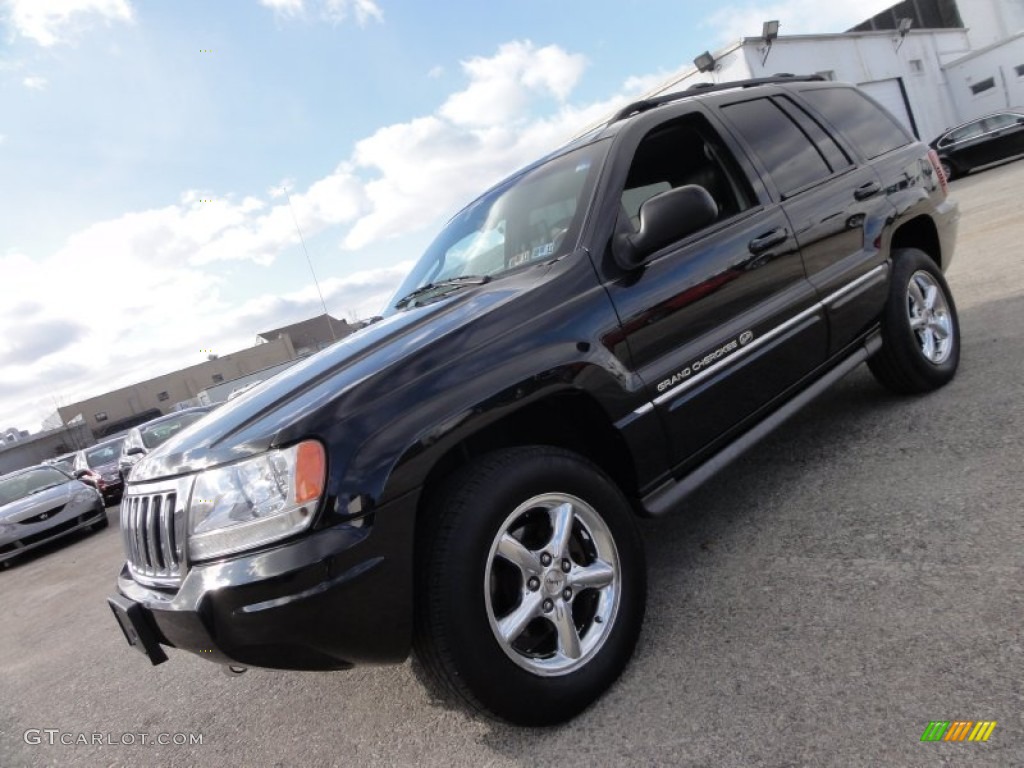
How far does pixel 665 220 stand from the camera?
7.95 feet

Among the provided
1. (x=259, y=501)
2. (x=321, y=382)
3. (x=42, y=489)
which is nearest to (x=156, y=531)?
(x=259, y=501)

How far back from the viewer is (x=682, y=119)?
3107 millimetres

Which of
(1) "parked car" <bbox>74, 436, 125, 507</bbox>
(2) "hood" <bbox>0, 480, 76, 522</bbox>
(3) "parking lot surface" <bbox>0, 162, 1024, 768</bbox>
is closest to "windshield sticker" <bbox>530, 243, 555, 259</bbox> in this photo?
(3) "parking lot surface" <bbox>0, 162, 1024, 768</bbox>

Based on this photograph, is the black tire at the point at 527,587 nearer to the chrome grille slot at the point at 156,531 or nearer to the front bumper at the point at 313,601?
the front bumper at the point at 313,601

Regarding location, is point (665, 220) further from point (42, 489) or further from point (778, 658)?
point (42, 489)

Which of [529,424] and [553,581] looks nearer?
[553,581]

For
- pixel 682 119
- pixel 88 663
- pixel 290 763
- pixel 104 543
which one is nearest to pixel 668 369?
pixel 682 119

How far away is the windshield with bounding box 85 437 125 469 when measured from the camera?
1521 cm

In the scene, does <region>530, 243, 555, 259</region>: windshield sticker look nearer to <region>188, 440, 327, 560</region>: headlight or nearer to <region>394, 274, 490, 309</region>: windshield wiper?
<region>394, 274, 490, 309</region>: windshield wiper

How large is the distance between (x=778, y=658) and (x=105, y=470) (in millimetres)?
15567

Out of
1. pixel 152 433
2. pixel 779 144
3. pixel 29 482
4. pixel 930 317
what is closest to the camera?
pixel 779 144

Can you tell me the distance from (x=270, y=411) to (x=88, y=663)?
2.97m

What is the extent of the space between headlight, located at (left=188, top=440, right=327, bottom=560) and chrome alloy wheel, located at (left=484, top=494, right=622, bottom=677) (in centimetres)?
55

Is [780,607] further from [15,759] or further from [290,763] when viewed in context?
[15,759]
